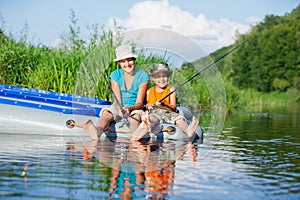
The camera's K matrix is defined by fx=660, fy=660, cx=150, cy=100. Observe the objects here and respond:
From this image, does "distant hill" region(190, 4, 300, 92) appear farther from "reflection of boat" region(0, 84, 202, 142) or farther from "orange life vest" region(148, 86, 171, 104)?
"orange life vest" region(148, 86, 171, 104)

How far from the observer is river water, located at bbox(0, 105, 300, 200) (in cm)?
526

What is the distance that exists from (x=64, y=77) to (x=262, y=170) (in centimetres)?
696

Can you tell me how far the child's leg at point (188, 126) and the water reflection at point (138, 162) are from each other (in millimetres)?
151

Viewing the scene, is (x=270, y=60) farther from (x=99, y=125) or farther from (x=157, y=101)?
(x=157, y=101)

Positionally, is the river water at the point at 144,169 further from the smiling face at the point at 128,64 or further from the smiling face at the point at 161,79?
the smiling face at the point at 128,64

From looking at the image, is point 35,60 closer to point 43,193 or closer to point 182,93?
point 182,93

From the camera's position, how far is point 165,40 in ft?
26.1

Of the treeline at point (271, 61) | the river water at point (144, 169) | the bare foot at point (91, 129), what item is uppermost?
the treeline at point (271, 61)

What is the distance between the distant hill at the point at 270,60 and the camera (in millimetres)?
58903

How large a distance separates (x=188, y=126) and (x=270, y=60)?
174 feet

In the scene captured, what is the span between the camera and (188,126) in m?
9.39

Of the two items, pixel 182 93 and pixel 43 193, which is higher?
pixel 182 93

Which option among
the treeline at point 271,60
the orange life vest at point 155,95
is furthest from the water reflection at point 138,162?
the treeline at point 271,60

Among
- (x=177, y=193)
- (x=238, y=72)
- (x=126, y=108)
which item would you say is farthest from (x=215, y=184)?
(x=238, y=72)
